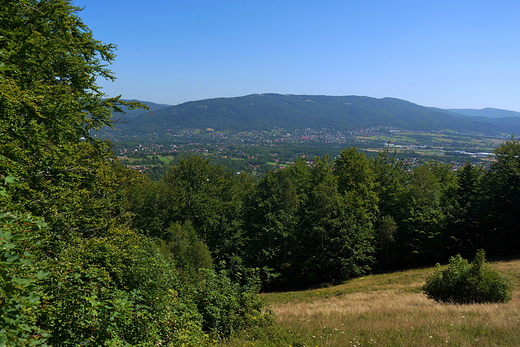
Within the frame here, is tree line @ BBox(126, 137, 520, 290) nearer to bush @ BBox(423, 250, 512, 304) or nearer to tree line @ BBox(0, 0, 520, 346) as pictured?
tree line @ BBox(0, 0, 520, 346)

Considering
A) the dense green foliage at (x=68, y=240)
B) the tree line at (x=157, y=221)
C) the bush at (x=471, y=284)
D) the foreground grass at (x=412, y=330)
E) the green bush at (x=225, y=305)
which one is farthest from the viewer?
the bush at (x=471, y=284)

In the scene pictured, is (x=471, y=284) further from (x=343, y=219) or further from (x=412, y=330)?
(x=343, y=219)

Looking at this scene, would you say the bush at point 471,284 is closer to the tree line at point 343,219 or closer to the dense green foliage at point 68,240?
the dense green foliage at point 68,240

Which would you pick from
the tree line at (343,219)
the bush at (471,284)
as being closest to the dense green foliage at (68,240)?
the bush at (471,284)

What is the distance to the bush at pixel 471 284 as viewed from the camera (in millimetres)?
11719

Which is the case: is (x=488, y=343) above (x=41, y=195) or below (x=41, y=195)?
below

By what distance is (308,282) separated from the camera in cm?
3316

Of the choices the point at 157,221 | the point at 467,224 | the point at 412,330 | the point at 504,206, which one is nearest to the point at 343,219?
the point at 467,224

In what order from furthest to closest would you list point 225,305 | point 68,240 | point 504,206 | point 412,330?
point 504,206 < point 68,240 < point 225,305 < point 412,330

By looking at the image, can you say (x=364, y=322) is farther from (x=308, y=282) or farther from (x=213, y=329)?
(x=308, y=282)

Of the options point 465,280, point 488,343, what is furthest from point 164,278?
point 465,280

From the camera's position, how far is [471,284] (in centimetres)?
1198

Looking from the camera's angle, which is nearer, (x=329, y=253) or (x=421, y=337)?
(x=421, y=337)

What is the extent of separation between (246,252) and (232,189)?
10.6 meters
